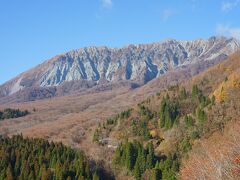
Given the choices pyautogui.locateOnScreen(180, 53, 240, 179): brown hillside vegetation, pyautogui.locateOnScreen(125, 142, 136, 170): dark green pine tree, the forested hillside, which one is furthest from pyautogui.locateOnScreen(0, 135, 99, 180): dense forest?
pyautogui.locateOnScreen(180, 53, 240, 179): brown hillside vegetation

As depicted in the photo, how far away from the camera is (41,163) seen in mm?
104250

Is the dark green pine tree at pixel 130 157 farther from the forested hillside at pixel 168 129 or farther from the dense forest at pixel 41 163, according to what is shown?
the dense forest at pixel 41 163

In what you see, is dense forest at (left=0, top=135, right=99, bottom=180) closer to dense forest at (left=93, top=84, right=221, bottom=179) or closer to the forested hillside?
dense forest at (left=93, top=84, right=221, bottom=179)

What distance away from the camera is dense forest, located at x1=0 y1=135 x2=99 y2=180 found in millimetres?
95500

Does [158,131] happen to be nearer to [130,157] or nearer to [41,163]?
[130,157]

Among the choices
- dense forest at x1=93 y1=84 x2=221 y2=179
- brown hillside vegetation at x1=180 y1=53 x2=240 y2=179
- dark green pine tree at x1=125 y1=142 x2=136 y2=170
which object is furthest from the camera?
dark green pine tree at x1=125 y1=142 x2=136 y2=170

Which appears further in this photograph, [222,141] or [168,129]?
[168,129]

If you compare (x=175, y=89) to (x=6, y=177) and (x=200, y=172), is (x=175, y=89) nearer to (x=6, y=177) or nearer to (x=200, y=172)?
(x=6, y=177)

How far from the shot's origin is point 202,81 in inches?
6786

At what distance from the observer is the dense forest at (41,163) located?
95.5 m

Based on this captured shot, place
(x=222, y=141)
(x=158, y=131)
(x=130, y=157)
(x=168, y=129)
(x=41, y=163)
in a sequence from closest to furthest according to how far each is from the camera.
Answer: (x=222, y=141), (x=41, y=163), (x=130, y=157), (x=168, y=129), (x=158, y=131)

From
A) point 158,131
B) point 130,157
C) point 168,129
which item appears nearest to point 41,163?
point 130,157

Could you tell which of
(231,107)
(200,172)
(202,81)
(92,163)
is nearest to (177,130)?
(231,107)

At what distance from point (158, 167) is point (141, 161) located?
796cm
